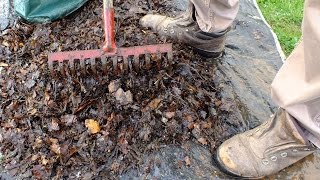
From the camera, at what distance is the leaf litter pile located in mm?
2010

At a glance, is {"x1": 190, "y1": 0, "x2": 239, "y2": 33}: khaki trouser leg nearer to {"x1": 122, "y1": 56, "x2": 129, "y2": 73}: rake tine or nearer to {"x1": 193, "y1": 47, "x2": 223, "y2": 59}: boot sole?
{"x1": 193, "y1": 47, "x2": 223, "y2": 59}: boot sole

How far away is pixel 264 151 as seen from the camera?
2.01 meters

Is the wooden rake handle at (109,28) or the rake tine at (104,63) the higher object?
the wooden rake handle at (109,28)

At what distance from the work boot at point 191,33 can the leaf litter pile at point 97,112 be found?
7cm

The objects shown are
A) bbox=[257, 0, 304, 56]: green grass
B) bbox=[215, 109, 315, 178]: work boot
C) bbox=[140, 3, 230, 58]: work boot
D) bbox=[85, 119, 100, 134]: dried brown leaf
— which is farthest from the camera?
bbox=[257, 0, 304, 56]: green grass

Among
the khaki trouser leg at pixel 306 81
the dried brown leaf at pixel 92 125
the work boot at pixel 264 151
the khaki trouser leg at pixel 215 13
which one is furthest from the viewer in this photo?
the khaki trouser leg at pixel 215 13

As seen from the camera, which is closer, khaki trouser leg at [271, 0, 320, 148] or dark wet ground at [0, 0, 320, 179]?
khaki trouser leg at [271, 0, 320, 148]

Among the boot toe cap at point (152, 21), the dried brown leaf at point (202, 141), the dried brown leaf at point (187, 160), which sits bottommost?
the dried brown leaf at point (187, 160)

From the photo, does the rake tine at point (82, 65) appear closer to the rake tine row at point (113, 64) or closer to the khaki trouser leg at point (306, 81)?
the rake tine row at point (113, 64)

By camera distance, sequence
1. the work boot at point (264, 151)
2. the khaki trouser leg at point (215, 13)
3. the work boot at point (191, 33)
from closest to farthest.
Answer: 1. the work boot at point (264, 151)
2. the khaki trouser leg at point (215, 13)
3. the work boot at point (191, 33)

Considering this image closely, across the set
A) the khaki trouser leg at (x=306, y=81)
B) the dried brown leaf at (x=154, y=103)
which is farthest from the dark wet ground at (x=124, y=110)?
the khaki trouser leg at (x=306, y=81)

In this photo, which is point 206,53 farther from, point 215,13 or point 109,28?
point 109,28

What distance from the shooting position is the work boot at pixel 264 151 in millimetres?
1953

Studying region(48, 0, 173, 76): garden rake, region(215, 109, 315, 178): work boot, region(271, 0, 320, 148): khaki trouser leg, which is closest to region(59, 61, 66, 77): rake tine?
region(48, 0, 173, 76): garden rake
